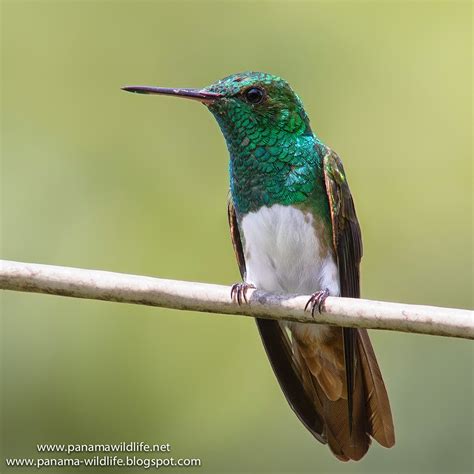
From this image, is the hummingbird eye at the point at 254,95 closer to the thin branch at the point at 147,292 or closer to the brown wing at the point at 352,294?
the brown wing at the point at 352,294

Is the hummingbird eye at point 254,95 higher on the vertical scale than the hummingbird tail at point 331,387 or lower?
higher

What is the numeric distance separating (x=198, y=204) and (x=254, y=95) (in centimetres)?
181

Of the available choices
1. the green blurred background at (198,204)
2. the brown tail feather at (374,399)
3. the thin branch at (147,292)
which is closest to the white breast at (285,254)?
the brown tail feather at (374,399)

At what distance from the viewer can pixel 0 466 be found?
6.13m

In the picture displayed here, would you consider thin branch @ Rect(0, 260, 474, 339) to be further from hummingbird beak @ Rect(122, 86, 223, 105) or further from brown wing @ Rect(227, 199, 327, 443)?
brown wing @ Rect(227, 199, 327, 443)

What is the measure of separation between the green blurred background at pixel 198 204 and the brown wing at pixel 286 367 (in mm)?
1232

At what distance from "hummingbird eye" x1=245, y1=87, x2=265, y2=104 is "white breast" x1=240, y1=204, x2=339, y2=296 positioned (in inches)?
21.7

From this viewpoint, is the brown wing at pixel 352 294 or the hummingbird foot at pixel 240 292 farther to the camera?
the brown wing at pixel 352 294

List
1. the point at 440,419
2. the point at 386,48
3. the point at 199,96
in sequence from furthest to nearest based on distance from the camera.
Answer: the point at 386,48, the point at 440,419, the point at 199,96

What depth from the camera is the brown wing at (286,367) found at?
17.0 ft

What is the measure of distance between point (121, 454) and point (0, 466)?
72 centimetres

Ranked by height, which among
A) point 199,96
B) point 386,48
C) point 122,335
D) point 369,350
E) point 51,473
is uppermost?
point 386,48

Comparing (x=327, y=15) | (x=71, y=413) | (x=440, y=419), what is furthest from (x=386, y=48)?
(x=71, y=413)

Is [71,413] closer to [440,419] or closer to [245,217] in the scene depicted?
[245,217]
